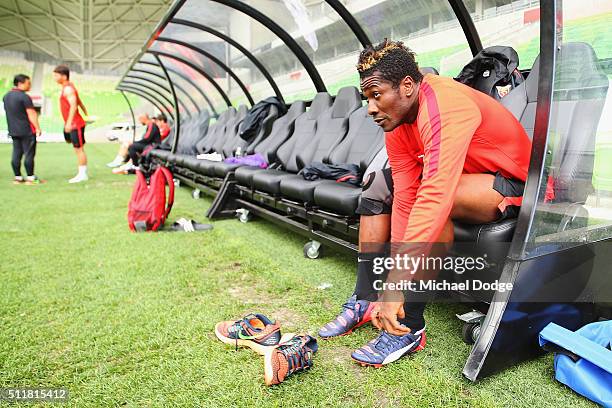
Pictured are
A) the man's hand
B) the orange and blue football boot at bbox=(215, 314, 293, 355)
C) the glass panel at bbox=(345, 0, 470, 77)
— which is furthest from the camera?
the glass panel at bbox=(345, 0, 470, 77)

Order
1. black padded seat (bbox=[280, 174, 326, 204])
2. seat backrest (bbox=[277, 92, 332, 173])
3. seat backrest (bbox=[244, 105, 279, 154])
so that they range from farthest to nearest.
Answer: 1. seat backrest (bbox=[244, 105, 279, 154])
2. seat backrest (bbox=[277, 92, 332, 173])
3. black padded seat (bbox=[280, 174, 326, 204])

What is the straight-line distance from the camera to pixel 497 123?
5.70 ft

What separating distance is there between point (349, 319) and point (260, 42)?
5.04 metres

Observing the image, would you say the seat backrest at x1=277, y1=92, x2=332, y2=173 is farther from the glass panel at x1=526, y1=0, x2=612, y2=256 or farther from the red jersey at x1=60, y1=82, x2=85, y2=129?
the red jersey at x1=60, y1=82, x2=85, y2=129

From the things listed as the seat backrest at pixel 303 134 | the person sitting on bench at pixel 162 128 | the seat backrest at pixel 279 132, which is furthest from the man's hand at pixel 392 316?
the person sitting on bench at pixel 162 128

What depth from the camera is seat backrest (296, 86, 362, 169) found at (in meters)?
4.36

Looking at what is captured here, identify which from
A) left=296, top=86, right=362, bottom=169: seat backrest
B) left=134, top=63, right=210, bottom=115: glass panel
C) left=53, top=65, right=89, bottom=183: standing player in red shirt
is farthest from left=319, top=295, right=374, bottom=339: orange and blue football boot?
left=134, top=63, right=210, bottom=115: glass panel

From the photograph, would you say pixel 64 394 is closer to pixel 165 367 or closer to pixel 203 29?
pixel 165 367

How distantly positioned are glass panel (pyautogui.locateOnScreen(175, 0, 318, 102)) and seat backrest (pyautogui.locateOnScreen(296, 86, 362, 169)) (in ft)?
4.70

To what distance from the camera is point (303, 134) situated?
4953 mm

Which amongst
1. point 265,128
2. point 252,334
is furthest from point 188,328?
point 265,128

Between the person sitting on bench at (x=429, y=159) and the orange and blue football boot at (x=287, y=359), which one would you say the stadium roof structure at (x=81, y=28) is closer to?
the person sitting on bench at (x=429, y=159)

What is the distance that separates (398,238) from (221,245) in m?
2.03

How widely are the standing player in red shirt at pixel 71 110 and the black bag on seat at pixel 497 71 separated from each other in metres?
6.85
